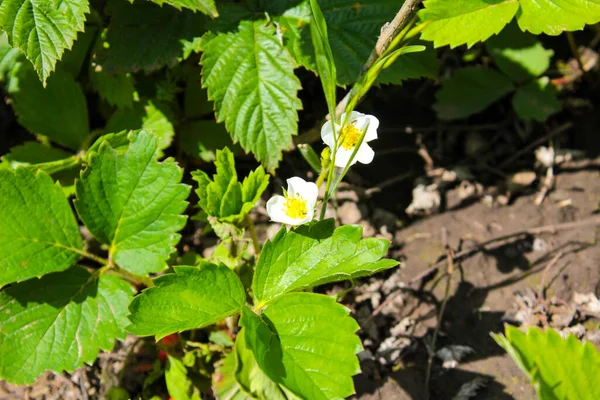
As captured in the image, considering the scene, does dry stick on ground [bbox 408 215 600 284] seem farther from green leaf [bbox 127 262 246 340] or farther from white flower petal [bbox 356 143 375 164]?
green leaf [bbox 127 262 246 340]

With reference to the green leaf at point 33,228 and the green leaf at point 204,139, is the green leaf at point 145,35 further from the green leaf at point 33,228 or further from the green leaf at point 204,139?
the green leaf at point 33,228

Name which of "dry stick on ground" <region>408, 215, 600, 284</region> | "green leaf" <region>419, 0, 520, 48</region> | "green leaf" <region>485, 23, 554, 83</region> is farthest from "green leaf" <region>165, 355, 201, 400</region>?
"green leaf" <region>485, 23, 554, 83</region>

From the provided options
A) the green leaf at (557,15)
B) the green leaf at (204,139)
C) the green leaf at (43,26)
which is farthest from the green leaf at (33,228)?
the green leaf at (557,15)

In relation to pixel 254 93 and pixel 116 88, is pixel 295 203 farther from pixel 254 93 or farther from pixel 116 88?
pixel 116 88

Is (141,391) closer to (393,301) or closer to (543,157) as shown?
(393,301)

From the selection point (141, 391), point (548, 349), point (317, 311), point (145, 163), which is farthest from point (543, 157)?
point (141, 391)
